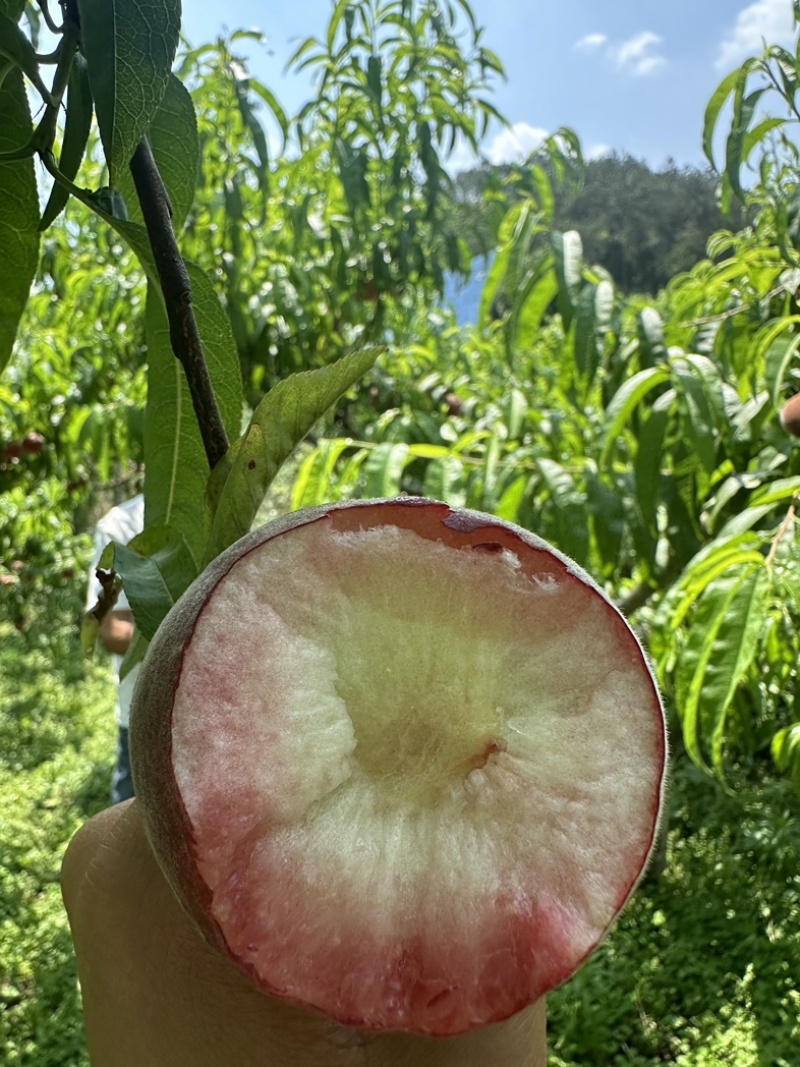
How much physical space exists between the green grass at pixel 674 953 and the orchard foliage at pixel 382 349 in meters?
0.44

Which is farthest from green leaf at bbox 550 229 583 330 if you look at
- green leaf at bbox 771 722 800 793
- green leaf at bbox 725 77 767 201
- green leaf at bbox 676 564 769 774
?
green leaf at bbox 771 722 800 793

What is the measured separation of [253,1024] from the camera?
36cm

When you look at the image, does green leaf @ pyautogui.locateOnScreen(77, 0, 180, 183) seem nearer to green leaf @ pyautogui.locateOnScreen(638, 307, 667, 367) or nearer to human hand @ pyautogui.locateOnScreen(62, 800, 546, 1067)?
human hand @ pyautogui.locateOnScreen(62, 800, 546, 1067)

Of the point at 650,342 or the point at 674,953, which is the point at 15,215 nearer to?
the point at 650,342

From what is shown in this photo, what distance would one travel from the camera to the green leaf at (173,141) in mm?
477

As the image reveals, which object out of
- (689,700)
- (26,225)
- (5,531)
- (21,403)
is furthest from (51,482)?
(26,225)

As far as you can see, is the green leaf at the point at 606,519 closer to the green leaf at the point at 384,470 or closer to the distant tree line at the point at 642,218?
the green leaf at the point at 384,470

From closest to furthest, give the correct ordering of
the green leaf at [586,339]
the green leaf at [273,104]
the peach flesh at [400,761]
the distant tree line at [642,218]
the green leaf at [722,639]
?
the peach flesh at [400,761] → the green leaf at [722,639] → the green leaf at [586,339] → the green leaf at [273,104] → the distant tree line at [642,218]

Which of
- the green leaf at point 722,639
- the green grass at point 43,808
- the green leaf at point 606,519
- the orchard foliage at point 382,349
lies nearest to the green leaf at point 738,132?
the orchard foliage at point 382,349

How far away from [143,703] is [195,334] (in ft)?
0.51

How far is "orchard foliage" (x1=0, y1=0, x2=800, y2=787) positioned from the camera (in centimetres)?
39

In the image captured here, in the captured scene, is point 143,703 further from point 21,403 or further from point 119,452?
point 21,403

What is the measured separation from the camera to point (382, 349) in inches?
13.7

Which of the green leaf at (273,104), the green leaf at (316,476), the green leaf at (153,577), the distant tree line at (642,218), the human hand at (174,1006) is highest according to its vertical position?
the distant tree line at (642,218)
